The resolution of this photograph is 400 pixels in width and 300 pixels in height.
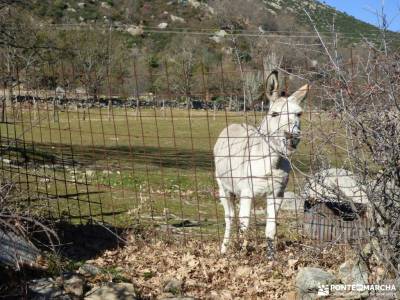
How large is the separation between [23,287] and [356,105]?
338 cm

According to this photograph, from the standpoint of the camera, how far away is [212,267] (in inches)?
267

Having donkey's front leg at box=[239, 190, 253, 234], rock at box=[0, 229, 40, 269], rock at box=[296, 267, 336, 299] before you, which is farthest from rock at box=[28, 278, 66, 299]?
→ donkey's front leg at box=[239, 190, 253, 234]

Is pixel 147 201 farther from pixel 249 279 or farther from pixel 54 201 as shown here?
pixel 249 279

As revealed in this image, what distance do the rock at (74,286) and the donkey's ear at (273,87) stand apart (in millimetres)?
3323

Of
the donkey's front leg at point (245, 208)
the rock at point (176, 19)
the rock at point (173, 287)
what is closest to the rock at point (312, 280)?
the rock at point (173, 287)

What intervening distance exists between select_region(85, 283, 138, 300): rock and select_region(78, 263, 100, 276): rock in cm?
38

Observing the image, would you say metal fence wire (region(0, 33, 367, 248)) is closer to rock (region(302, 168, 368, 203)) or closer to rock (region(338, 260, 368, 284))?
rock (region(302, 168, 368, 203))

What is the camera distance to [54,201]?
10180mm

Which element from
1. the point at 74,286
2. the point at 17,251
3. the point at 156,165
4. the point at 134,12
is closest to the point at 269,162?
the point at 74,286

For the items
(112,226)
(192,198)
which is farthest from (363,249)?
(192,198)

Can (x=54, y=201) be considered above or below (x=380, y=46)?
below

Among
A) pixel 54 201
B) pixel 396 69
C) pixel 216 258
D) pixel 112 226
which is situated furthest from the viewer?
pixel 54 201

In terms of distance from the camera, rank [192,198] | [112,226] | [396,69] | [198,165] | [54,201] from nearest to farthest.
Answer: [396,69] < [112,226] < [54,201] < [192,198] < [198,165]

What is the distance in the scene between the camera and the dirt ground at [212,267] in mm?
6137
